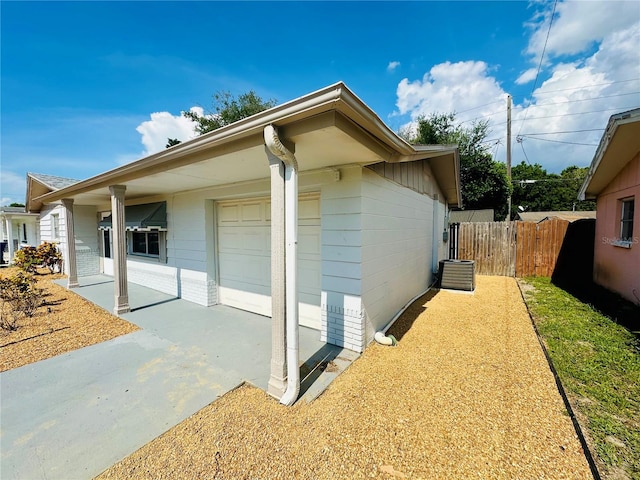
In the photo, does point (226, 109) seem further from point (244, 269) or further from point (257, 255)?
point (257, 255)

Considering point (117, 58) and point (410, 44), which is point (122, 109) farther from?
point (410, 44)

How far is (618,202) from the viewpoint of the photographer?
698 cm

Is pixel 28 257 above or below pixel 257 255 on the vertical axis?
below

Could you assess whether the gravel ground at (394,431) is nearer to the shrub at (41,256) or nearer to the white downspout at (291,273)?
the white downspout at (291,273)

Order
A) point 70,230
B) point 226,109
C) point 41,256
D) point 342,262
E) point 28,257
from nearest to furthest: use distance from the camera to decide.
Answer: point 342,262
point 70,230
point 28,257
point 41,256
point 226,109

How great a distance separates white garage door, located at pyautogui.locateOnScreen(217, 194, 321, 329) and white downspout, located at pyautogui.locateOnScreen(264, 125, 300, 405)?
187 centimetres

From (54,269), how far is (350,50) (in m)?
15.5

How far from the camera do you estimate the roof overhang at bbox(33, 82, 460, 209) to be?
95.7 inches

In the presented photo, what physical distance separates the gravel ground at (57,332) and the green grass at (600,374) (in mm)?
6497

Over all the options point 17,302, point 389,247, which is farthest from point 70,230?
point 389,247

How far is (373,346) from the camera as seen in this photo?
4.30m

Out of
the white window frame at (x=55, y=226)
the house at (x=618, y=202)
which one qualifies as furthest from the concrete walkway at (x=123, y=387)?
the white window frame at (x=55, y=226)

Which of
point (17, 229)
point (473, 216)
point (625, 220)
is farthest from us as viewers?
point (473, 216)

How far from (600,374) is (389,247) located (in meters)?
3.20
